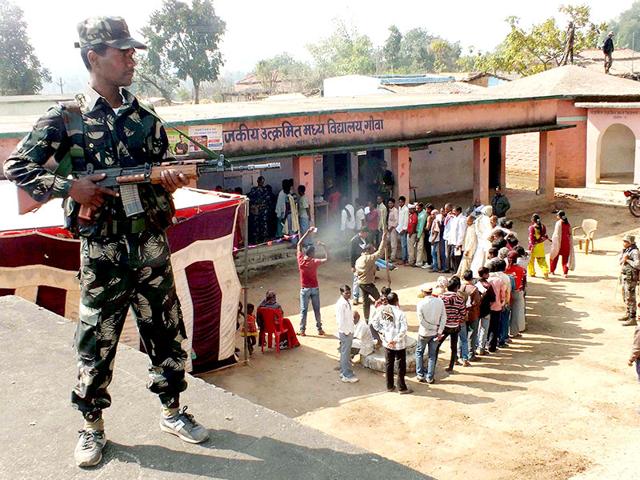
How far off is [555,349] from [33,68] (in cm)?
3860

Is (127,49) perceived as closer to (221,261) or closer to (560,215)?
(221,261)

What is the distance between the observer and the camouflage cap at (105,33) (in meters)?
3.27

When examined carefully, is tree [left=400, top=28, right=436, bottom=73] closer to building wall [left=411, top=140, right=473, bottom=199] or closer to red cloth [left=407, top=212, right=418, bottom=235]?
building wall [left=411, top=140, right=473, bottom=199]

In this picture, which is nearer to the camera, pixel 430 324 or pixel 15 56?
pixel 430 324

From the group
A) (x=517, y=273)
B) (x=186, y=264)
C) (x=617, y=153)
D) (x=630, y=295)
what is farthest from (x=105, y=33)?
(x=617, y=153)

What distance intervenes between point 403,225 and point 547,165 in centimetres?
727

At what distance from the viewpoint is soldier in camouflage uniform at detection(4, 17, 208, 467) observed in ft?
10.6

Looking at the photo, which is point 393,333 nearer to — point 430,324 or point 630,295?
point 430,324

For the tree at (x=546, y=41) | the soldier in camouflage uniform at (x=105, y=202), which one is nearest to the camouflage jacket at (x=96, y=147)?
the soldier in camouflage uniform at (x=105, y=202)

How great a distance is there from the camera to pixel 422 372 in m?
9.93

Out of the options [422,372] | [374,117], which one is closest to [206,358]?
[422,372]

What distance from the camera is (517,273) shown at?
37.6 ft

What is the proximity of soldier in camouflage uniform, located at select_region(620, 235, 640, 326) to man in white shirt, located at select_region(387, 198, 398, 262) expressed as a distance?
5160mm

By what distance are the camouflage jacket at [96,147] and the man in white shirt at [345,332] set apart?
6.50 m
